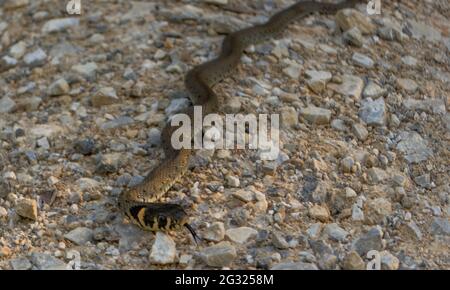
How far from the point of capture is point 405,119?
23.9 ft

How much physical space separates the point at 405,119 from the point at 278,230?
228 centimetres

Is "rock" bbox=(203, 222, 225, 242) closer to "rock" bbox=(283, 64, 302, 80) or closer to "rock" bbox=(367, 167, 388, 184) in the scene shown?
"rock" bbox=(367, 167, 388, 184)

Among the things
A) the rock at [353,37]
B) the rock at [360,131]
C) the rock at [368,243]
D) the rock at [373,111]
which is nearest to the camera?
the rock at [368,243]

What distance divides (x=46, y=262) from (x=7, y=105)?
2.56m

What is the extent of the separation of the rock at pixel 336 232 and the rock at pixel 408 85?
8.32ft

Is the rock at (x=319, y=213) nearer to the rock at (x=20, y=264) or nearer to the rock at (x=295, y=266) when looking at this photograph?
the rock at (x=295, y=266)

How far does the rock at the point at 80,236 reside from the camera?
5590mm

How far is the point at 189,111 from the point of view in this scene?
724 cm

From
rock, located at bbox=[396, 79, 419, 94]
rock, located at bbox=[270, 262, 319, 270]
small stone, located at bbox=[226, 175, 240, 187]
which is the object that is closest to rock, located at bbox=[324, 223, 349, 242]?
rock, located at bbox=[270, 262, 319, 270]

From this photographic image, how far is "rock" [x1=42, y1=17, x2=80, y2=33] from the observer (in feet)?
28.6

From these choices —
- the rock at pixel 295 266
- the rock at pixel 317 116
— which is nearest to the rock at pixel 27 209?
the rock at pixel 295 266

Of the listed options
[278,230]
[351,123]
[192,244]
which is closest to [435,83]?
[351,123]

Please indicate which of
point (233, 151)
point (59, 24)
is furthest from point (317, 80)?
point (59, 24)
